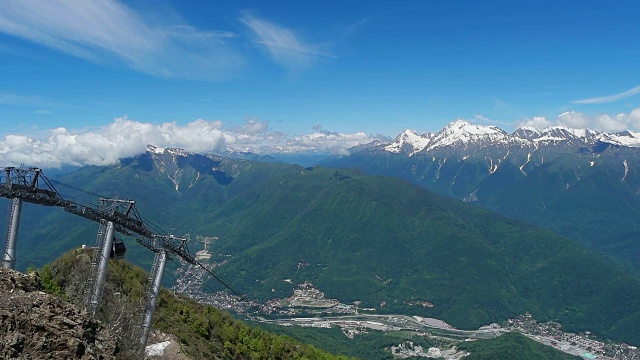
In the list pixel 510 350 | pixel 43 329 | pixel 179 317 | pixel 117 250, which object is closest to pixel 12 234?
pixel 117 250

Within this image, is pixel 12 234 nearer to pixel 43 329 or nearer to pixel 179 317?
pixel 43 329

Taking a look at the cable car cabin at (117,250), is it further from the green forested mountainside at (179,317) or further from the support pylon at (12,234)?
the support pylon at (12,234)

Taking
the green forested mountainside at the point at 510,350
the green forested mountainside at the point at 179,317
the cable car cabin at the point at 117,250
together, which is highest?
the cable car cabin at the point at 117,250

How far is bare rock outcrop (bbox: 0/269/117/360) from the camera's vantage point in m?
16.4

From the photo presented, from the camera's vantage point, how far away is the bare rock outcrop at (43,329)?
1641 cm

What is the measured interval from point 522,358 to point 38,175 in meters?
163

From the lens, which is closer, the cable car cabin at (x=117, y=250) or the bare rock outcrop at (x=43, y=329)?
the bare rock outcrop at (x=43, y=329)

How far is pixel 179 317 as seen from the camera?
54.8m

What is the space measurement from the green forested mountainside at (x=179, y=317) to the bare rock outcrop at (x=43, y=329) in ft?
48.0

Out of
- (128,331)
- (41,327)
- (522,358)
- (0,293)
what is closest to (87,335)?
(41,327)

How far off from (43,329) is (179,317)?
3972 cm

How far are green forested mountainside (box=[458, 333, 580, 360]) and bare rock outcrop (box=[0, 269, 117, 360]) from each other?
539ft

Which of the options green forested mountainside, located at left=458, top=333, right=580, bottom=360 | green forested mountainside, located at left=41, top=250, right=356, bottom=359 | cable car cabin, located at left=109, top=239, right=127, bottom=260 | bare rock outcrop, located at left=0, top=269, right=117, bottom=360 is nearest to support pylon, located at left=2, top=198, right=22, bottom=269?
green forested mountainside, located at left=41, top=250, right=356, bottom=359

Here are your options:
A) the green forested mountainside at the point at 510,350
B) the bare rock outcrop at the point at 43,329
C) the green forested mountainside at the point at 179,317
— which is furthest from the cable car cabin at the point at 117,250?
the green forested mountainside at the point at 510,350
